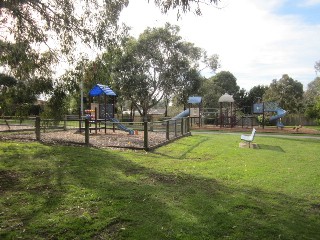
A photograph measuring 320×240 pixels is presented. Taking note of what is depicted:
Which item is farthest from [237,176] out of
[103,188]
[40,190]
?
[40,190]

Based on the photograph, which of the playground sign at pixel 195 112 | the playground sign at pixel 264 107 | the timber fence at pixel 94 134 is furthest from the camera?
the playground sign at pixel 195 112

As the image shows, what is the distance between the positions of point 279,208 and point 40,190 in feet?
15.8

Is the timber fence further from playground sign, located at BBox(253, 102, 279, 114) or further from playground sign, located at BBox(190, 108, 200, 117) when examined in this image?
playground sign, located at BBox(253, 102, 279, 114)

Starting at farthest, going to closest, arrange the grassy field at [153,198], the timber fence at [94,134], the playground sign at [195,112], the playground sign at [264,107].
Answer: the playground sign at [195,112]
the playground sign at [264,107]
the timber fence at [94,134]
the grassy field at [153,198]

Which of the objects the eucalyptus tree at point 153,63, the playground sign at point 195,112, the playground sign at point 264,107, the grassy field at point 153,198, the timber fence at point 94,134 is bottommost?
the grassy field at point 153,198

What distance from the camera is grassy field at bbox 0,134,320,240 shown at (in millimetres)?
4824

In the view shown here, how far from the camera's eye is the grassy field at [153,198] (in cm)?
482

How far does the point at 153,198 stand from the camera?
6324mm

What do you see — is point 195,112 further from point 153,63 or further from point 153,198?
point 153,198

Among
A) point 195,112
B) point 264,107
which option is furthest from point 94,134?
point 264,107

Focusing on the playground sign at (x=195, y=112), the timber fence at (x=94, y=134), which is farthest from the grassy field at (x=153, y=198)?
the playground sign at (x=195, y=112)

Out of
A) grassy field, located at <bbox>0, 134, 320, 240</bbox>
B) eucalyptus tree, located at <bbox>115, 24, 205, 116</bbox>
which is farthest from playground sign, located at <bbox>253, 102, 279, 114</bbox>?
grassy field, located at <bbox>0, 134, 320, 240</bbox>

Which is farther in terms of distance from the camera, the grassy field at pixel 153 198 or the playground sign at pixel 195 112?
the playground sign at pixel 195 112

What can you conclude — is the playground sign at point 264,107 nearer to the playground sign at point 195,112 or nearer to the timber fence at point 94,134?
the playground sign at point 195,112
